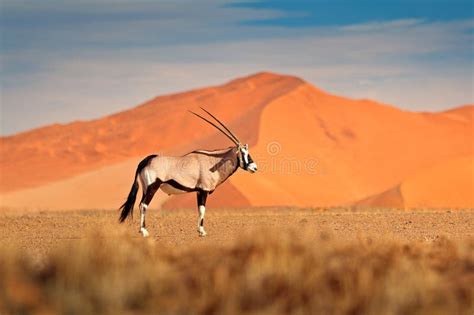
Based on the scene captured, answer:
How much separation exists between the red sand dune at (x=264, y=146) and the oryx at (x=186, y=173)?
93.6 ft

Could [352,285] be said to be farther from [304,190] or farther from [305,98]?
[305,98]

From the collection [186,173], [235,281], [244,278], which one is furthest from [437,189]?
[235,281]

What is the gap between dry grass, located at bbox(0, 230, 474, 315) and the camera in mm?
9180

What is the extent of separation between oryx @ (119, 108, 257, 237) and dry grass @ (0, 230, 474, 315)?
26.7ft

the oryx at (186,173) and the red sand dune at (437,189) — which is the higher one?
the oryx at (186,173)

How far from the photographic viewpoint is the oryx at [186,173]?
66.2 ft

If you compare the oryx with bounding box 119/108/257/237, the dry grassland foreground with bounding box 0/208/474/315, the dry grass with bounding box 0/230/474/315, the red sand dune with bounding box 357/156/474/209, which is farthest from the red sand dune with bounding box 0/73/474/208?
the dry grass with bounding box 0/230/474/315

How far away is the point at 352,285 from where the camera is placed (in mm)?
9945

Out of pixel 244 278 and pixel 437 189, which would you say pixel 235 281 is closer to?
pixel 244 278

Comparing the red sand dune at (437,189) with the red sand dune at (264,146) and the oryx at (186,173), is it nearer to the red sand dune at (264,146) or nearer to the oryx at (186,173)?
the red sand dune at (264,146)

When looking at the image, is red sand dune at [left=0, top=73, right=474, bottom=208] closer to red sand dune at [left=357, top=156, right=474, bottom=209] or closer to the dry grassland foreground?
red sand dune at [left=357, top=156, right=474, bottom=209]

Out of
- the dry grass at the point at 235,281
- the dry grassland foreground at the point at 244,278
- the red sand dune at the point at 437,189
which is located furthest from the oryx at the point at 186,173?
the red sand dune at the point at 437,189

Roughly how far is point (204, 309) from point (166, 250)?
3092mm

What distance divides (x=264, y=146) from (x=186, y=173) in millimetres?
39021
